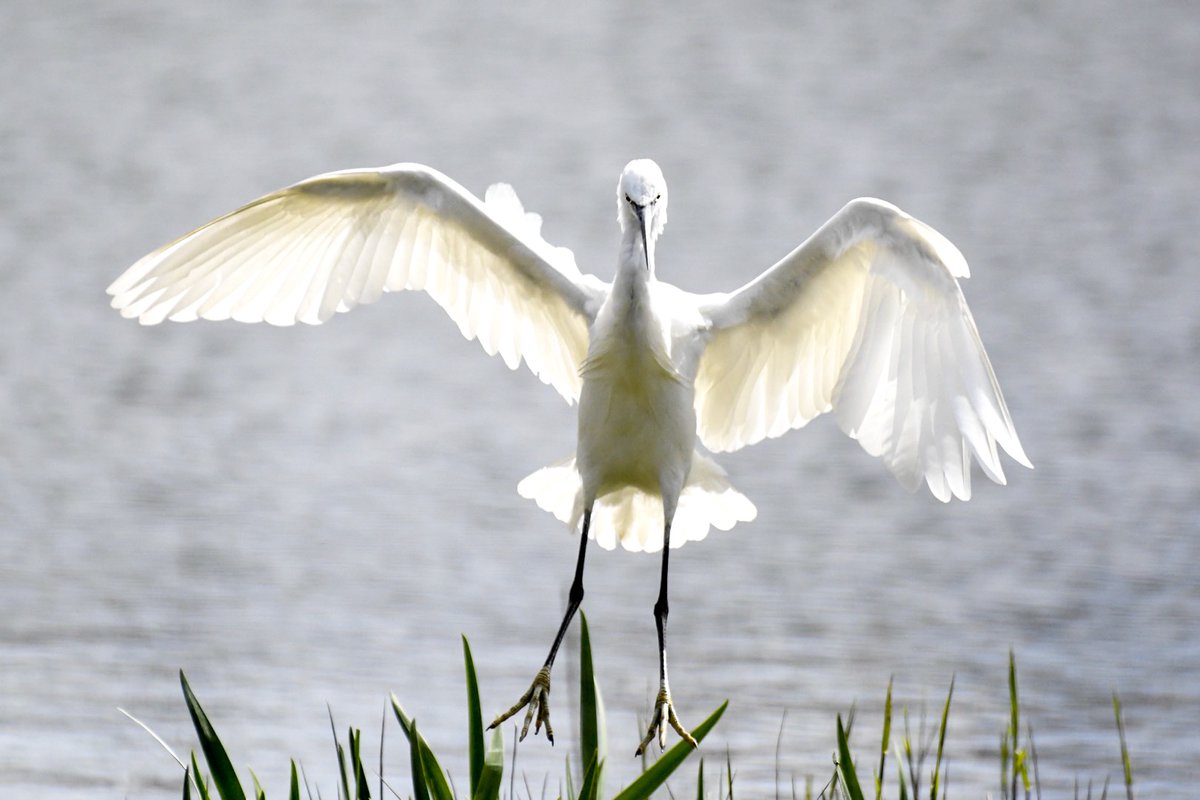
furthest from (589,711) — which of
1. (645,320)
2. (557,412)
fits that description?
(557,412)

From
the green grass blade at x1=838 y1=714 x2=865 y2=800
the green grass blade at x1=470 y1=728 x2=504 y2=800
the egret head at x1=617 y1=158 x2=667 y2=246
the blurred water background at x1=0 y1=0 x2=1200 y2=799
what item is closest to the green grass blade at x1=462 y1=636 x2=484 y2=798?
the green grass blade at x1=470 y1=728 x2=504 y2=800

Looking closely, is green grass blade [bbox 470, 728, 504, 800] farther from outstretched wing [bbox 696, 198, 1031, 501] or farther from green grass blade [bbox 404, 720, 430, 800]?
outstretched wing [bbox 696, 198, 1031, 501]

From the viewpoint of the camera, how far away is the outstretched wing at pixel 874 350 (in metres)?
4.21

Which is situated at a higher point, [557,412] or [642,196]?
[557,412]

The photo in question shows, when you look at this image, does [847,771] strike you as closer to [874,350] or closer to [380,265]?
[874,350]

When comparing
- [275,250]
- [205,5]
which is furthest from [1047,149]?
[275,250]

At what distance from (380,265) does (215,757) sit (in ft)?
5.99

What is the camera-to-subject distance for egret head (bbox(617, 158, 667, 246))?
4242mm

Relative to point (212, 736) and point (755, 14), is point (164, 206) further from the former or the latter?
point (212, 736)

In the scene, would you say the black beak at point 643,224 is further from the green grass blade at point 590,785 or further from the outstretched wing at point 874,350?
the green grass blade at point 590,785

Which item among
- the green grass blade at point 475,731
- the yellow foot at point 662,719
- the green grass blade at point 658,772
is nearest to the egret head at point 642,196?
the yellow foot at point 662,719

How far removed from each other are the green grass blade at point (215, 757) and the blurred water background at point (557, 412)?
1171 mm

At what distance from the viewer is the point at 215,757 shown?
331 centimetres

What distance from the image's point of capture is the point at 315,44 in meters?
14.5
